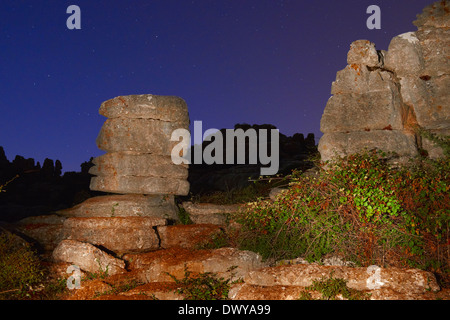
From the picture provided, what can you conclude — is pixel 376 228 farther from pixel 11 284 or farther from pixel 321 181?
pixel 11 284

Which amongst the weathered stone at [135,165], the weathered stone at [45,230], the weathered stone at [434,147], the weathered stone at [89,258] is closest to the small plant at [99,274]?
the weathered stone at [89,258]

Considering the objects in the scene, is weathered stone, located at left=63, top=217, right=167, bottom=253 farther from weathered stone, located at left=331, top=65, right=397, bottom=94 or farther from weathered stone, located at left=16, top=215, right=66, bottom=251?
weathered stone, located at left=331, top=65, right=397, bottom=94

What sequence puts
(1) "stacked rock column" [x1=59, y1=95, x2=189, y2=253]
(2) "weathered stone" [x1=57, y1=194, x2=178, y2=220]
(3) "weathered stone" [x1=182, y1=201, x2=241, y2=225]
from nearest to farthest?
(2) "weathered stone" [x1=57, y1=194, x2=178, y2=220], (1) "stacked rock column" [x1=59, y1=95, x2=189, y2=253], (3) "weathered stone" [x1=182, y1=201, x2=241, y2=225]

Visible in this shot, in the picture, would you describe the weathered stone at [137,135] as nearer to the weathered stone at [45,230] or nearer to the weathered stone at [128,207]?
the weathered stone at [128,207]

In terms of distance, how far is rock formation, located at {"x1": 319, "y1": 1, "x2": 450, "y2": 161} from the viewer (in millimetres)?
8609

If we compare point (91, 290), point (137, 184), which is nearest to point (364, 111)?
point (137, 184)

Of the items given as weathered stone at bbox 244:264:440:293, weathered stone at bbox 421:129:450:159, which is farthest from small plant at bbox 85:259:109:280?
weathered stone at bbox 421:129:450:159

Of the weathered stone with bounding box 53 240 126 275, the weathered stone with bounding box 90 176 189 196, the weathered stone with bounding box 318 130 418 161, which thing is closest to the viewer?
the weathered stone with bounding box 53 240 126 275

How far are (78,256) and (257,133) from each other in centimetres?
2981

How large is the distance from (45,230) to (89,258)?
7.95ft

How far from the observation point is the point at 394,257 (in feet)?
21.4

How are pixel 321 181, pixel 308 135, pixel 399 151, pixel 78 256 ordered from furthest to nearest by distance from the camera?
pixel 308 135 < pixel 399 151 < pixel 78 256 < pixel 321 181
